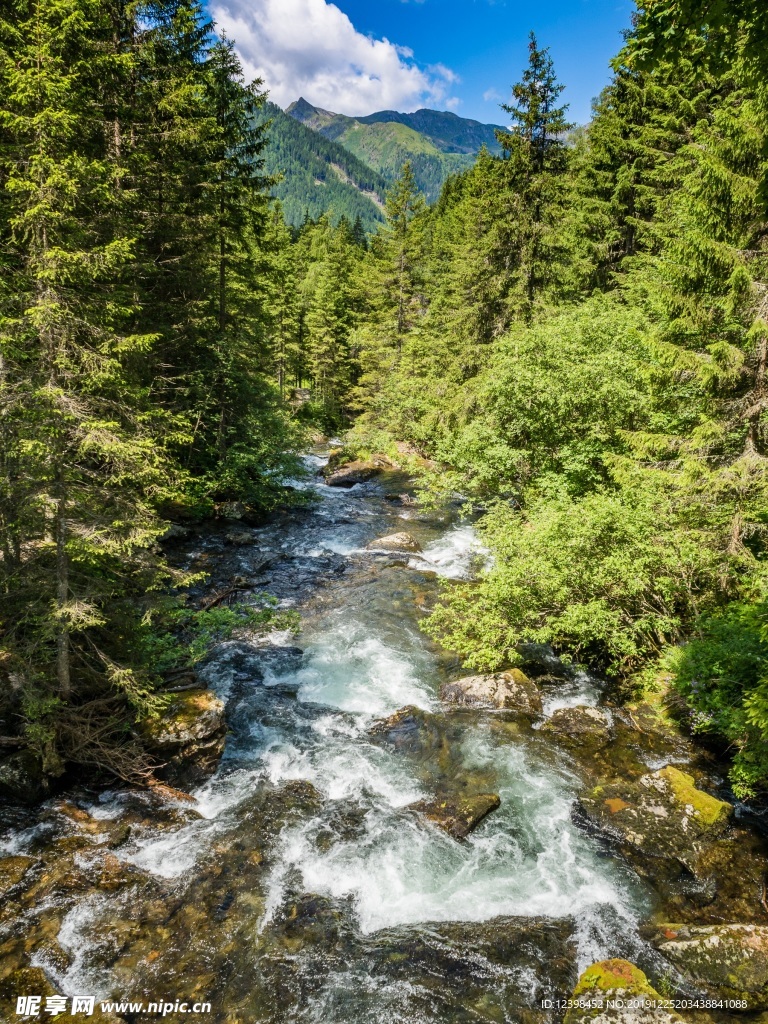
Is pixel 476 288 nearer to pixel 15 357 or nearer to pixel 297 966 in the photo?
pixel 15 357

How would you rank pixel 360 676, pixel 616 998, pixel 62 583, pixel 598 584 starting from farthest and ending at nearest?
1. pixel 360 676
2. pixel 598 584
3. pixel 62 583
4. pixel 616 998

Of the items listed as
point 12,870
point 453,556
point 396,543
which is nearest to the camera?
point 12,870

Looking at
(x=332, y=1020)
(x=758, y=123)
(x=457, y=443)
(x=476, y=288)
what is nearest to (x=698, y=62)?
(x=758, y=123)

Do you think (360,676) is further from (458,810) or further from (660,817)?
(660,817)

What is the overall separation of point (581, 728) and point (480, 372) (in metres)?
17.9

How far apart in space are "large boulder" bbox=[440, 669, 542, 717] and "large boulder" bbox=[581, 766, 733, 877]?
Result: 250 cm

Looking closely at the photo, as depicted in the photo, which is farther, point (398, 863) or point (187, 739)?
point (187, 739)

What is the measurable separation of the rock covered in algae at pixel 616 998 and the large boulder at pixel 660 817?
2.22 m

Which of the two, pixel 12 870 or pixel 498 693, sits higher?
pixel 12 870

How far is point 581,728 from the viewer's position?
10.6m

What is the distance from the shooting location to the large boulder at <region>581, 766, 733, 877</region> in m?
7.80

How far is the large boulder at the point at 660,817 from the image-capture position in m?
7.80

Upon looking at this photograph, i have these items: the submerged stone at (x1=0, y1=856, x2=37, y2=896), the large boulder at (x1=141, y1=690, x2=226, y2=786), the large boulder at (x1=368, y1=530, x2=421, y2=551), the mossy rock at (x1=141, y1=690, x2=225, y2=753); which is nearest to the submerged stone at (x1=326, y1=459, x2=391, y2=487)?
the large boulder at (x1=368, y1=530, x2=421, y2=551)

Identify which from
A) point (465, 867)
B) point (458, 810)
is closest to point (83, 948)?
point (465, 867)
